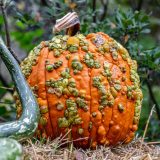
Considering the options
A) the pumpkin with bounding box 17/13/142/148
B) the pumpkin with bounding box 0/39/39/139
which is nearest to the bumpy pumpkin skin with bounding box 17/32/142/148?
the pumpkin with bounding box 17/13/142/148

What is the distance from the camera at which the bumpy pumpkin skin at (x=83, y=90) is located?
208cm

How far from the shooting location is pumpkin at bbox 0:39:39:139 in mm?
1768

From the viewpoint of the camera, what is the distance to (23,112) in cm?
188

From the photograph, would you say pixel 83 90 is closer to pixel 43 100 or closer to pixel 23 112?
pixel 43 100

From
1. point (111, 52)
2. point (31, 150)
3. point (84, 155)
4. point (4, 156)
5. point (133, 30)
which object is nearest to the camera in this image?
point (4, 156)

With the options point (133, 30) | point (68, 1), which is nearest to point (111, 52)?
point (133, 30)

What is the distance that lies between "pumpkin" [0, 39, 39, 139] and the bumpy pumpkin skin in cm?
17

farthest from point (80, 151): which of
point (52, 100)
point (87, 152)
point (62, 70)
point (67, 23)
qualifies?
point (67, 23)

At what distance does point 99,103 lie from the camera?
6.89 feet

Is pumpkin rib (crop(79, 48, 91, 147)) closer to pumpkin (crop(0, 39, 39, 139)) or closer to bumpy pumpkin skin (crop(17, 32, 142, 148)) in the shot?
bumpy pumpkin skin (crop(17, 32, 142, 148))

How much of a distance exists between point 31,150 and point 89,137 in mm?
339

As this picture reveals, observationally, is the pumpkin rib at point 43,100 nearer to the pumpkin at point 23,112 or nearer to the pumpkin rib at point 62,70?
the pumpkin rib at point 62,70

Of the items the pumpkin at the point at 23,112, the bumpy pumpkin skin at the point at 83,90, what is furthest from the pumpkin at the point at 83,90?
the pumpkin at the point at 23,112

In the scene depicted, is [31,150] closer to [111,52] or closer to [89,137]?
[89,137]
